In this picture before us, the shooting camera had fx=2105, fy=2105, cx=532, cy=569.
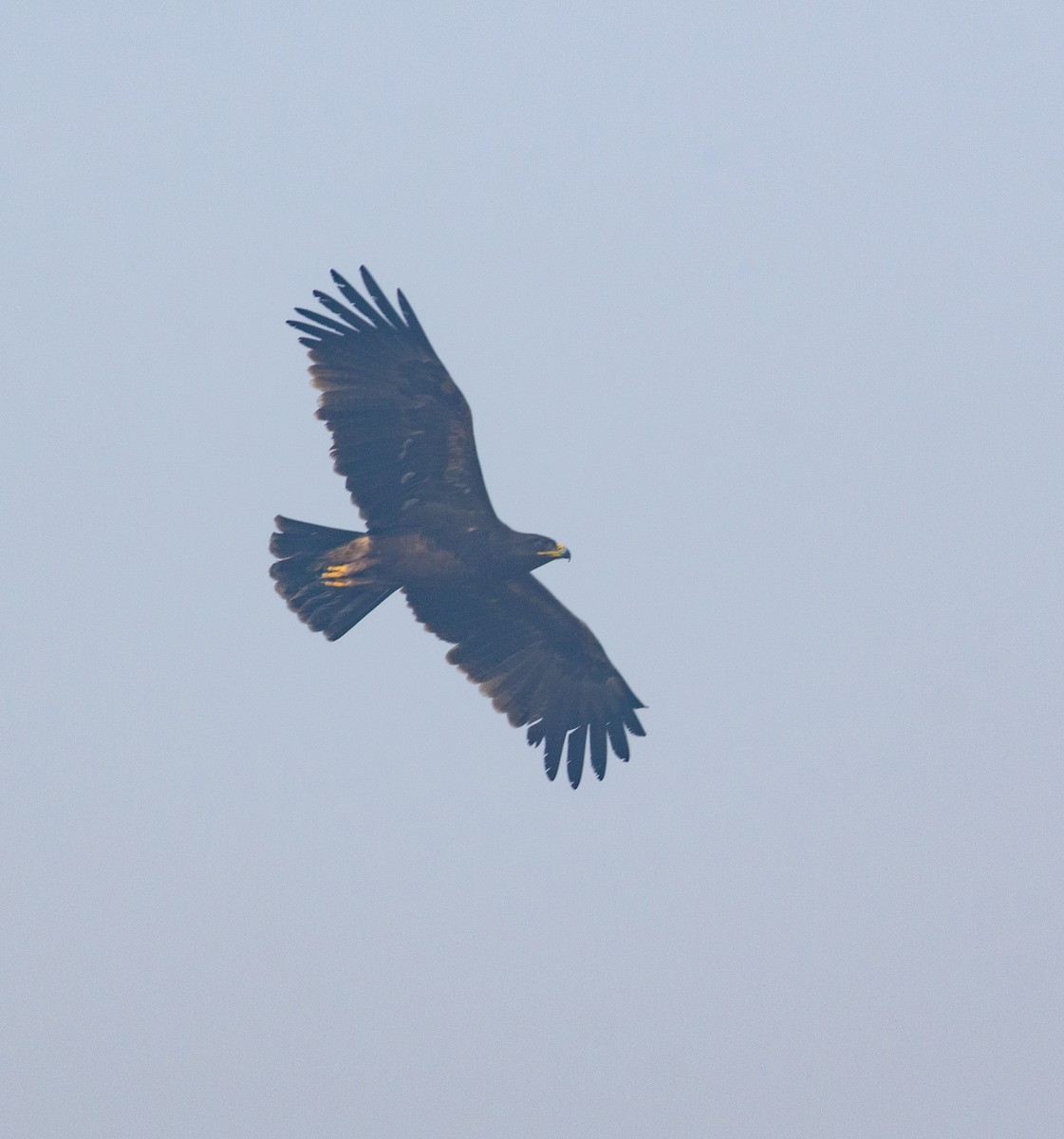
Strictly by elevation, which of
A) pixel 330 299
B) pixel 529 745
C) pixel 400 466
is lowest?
pixel 529 745

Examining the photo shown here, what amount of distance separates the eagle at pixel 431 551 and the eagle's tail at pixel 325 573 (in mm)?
13

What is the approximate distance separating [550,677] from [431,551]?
98.7 inches

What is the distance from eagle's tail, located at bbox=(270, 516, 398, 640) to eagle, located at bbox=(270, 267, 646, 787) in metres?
0.01

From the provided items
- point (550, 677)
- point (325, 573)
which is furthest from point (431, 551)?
point (550, 677)

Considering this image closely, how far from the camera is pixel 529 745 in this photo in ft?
73.5

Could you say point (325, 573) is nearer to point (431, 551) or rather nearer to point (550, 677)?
point (431, 551)

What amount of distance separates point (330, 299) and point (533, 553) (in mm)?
3161

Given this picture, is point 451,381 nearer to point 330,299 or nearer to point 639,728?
point 330,299

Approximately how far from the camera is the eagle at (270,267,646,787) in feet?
66.1

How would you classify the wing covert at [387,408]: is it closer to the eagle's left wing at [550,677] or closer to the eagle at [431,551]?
the eagle at [431,551]

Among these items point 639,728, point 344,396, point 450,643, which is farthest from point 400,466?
Result: point 639,728

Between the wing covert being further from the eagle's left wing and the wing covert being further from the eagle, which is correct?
the eagle's left wing

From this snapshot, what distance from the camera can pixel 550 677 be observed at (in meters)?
22.5

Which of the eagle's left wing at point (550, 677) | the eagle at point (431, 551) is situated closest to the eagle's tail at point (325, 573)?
the eagle at point (431, 551)
